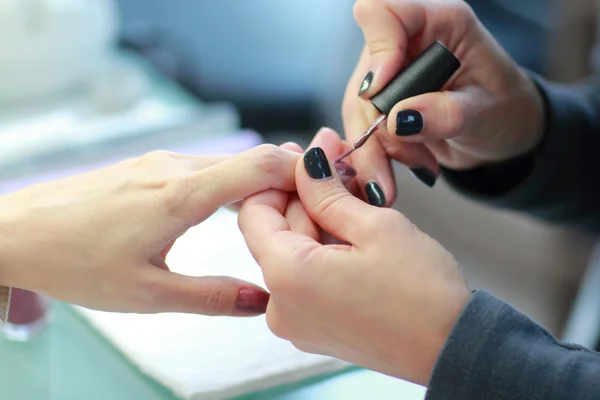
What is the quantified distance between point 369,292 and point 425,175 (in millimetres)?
300

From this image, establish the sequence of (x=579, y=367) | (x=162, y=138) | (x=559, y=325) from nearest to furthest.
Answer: (x=579, y=367) → (x=162, y=138) → (x=559, y=325)

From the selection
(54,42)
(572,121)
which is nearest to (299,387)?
(572,121)

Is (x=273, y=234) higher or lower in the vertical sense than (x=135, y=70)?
higher

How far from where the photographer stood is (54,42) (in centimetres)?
112

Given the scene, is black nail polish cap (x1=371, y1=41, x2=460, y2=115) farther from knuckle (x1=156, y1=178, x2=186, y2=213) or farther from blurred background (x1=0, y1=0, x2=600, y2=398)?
blurred background (x1=0, y1=0, x2=600, y2=398)

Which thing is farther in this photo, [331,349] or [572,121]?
[572,121]

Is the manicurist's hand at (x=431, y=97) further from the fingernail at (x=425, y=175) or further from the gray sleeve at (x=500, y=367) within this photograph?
the gray sleeve at (x=500, y=367)

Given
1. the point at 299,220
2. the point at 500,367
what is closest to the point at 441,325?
the point at 500,367

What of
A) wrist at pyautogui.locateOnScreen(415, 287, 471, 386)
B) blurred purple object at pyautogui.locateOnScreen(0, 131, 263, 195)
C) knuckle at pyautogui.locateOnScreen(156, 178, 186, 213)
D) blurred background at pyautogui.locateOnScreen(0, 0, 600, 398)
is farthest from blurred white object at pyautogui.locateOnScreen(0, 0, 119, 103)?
wrist at pyautogui.locateOnScreen(415, 287, 471, 386)

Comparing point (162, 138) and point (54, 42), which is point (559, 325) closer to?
point (162, 138)

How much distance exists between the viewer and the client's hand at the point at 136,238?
0.62 metres

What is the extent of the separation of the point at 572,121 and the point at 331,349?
0.48 m

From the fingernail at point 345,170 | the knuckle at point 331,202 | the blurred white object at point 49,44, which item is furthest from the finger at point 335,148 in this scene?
the blurred white object at point 49,44

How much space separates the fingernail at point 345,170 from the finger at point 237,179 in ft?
0.21
